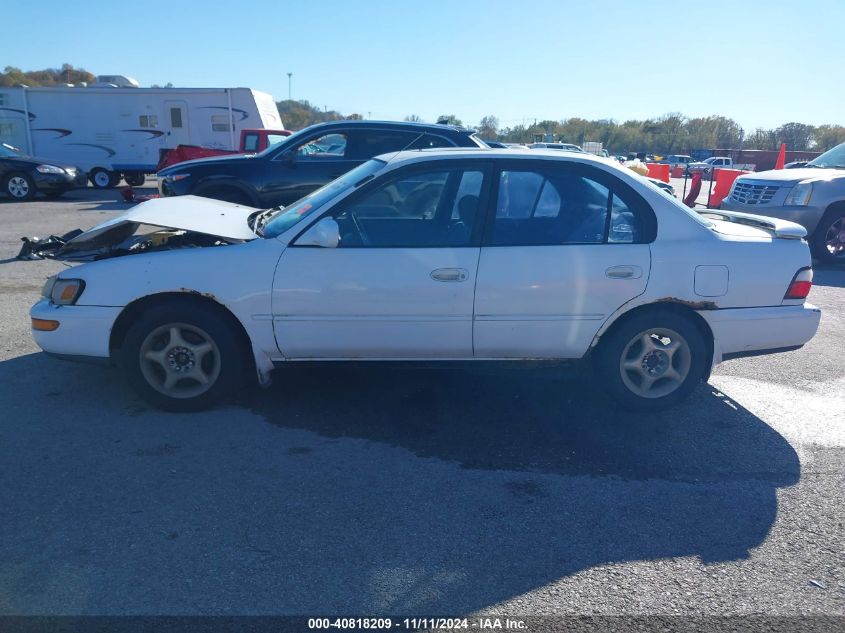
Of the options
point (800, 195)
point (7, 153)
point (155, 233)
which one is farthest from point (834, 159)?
point (7, 153)

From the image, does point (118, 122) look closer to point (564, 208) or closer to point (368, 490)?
point (564, 208)

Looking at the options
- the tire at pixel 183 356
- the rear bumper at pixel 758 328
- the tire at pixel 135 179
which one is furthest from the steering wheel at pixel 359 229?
the tire at pixel 135 179

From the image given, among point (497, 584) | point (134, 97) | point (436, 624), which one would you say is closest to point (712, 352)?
point (497, 584)

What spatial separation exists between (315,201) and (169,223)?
3.14ft

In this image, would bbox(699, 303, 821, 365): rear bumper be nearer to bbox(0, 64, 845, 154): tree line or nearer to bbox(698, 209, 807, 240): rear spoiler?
bbox(698, 209, 807, 240): rear spoiler

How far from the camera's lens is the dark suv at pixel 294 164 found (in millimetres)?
9406

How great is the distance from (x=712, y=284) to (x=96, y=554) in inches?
147

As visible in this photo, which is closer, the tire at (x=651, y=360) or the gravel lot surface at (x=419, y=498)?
the gravel lot surface at (x=419, y=498)

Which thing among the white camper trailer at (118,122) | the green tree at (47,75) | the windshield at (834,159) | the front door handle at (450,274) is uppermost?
the green tree at (47,75)

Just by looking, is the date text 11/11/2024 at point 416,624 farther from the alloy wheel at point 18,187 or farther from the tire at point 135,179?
the tire at point 135,179

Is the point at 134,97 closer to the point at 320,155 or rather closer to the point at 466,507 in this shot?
the point at 320,155

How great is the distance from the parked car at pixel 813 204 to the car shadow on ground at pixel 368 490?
253 inches

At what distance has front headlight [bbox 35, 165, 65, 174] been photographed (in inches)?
671

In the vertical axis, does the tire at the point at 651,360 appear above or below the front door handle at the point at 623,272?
below
